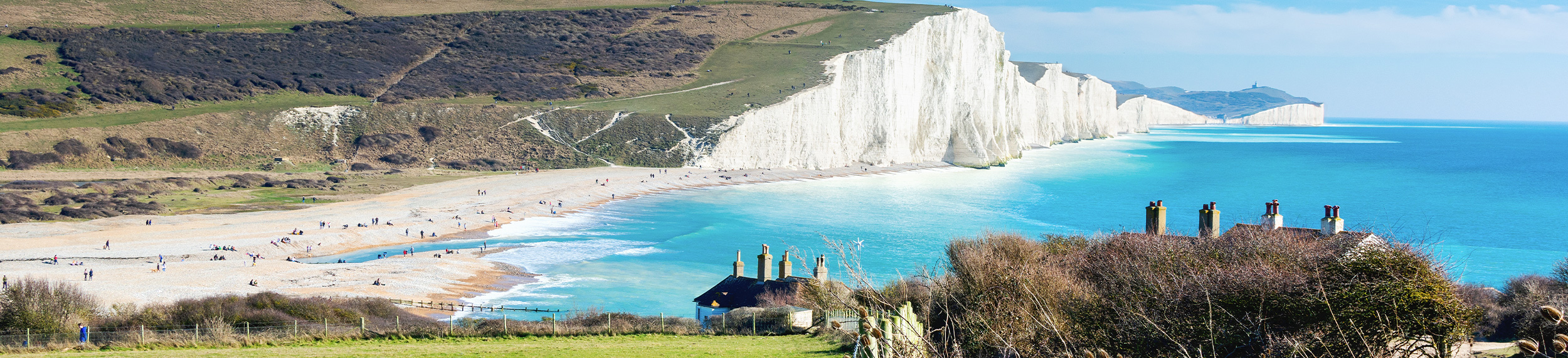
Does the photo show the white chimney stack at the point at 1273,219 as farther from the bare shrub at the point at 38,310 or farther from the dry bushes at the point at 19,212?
the dry bushes at the point at 19,212

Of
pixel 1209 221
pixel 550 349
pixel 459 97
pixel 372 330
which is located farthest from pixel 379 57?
pixel 1209 221

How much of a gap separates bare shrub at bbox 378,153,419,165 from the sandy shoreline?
15506mm

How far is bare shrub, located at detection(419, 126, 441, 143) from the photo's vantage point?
89688 mm

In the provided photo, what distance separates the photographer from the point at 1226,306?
27.5 feet

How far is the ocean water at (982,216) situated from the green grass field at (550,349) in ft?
7.04

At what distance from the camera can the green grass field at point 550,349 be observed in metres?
17.4

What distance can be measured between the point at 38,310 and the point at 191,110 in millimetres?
79939

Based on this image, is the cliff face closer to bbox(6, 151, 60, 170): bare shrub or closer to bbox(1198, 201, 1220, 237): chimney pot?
bbox(6, 151, 60, 170): bare shrub

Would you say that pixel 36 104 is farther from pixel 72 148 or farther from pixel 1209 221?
pixel 1209 221

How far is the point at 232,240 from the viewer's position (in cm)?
4403

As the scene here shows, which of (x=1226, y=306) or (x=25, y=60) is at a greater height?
(x=25, y=60)

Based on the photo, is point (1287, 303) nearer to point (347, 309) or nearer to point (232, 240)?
point (347, 309)

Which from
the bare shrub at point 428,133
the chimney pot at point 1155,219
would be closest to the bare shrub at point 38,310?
the chimney pot at point 1155,219

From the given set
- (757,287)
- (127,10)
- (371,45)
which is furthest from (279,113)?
(757,287)
